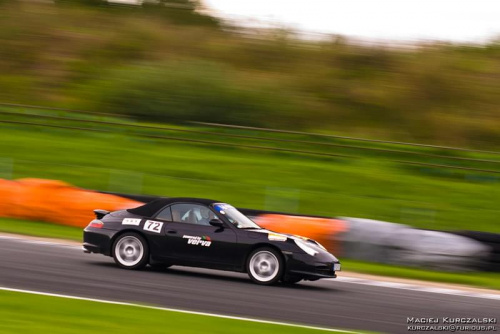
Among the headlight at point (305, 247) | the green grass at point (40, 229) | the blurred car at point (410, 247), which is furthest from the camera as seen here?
the green grass at point (40, 229)

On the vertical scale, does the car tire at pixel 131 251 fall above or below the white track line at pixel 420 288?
above

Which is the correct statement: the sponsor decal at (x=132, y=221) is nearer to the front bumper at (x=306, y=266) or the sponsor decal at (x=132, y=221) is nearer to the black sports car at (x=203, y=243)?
the black sports car at (x=203, y=243)

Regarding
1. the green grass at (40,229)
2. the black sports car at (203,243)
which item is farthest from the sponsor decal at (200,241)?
the green grass at (40,229)

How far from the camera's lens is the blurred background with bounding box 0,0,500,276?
19266 mm

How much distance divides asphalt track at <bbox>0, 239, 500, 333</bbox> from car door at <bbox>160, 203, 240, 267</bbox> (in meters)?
0.28

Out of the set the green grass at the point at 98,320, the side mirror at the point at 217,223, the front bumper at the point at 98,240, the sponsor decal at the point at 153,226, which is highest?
the side mirror at the point at 217,223

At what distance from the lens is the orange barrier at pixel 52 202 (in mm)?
15625

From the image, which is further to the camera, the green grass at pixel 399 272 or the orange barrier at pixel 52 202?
the orange barrier at pixel 52 202

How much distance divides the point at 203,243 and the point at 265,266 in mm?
915

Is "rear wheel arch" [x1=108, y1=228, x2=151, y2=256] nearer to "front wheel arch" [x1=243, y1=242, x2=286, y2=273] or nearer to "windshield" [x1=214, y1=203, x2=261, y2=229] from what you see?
"windshield" [x1=214, y1=203, x2=261, y2=229]

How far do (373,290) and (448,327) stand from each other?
9.68ft

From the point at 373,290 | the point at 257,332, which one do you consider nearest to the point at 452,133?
the point at 373,290

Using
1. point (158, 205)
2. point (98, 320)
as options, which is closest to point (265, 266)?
point (158, 205)

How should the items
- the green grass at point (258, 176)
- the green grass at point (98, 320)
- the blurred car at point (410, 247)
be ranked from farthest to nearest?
the green grass at point (258, 176)
the blurred car at point (410, 247)
the green grass at point (98, 320)
